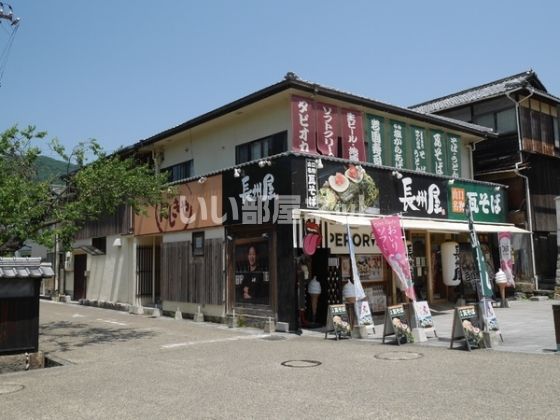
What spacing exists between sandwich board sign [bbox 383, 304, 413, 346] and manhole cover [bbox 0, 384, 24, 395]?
24.5 feet

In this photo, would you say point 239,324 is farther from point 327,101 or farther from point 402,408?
point 402,408

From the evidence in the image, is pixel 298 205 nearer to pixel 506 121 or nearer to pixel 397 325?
pixel 397 325

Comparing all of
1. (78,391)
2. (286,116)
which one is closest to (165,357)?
(78,391)

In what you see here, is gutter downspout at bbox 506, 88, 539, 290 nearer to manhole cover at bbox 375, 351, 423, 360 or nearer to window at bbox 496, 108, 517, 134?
window at bbox 496, 108, 517, 134

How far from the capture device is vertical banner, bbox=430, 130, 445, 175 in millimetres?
20172

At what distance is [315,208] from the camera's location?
14.5 meters

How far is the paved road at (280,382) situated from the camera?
6.48m

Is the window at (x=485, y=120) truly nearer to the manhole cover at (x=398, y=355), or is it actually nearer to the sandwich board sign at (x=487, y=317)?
the sandwich board sign at (x=487, y=317)

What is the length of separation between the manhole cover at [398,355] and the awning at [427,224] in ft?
13.1

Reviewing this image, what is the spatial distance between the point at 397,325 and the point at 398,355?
155 centimetres

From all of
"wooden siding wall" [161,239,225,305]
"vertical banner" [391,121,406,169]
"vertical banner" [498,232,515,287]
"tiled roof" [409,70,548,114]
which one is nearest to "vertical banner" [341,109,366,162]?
"vertical banner" [391,121,406,169]

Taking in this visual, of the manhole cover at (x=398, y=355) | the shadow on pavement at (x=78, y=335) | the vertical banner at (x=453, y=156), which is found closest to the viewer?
the manhole cover at (x=398, y=355)

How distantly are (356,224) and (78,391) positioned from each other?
8.14m

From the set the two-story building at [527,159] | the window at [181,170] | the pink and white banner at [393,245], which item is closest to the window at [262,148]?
the window at [181,170]
